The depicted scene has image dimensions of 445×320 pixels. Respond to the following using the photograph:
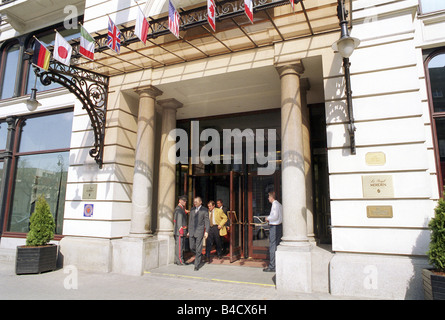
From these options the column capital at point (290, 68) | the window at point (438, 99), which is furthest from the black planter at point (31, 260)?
the window at point (438, 99)

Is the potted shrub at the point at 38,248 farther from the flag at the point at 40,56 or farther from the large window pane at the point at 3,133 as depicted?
the large window pane at the point at 3,133

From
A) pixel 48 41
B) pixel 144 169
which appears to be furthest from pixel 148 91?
pixel 48 41

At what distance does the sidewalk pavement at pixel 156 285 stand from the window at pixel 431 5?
22.9 feet

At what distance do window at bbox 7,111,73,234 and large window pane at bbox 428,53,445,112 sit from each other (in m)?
10.8

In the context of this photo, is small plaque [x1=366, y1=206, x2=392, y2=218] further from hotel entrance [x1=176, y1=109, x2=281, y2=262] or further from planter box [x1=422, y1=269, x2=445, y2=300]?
hotel entrance [x1=176, y1=109, x2=281, y2=262]

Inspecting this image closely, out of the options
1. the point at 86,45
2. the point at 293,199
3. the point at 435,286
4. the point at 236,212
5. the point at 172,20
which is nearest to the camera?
the point at 435,286

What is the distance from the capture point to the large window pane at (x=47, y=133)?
1062cm

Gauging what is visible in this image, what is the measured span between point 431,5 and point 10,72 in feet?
49.3

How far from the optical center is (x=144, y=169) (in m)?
8.27

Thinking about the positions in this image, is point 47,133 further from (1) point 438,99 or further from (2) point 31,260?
(1) point 438,99

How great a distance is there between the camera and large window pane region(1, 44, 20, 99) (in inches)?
492

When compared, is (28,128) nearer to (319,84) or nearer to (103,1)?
(103,1)
